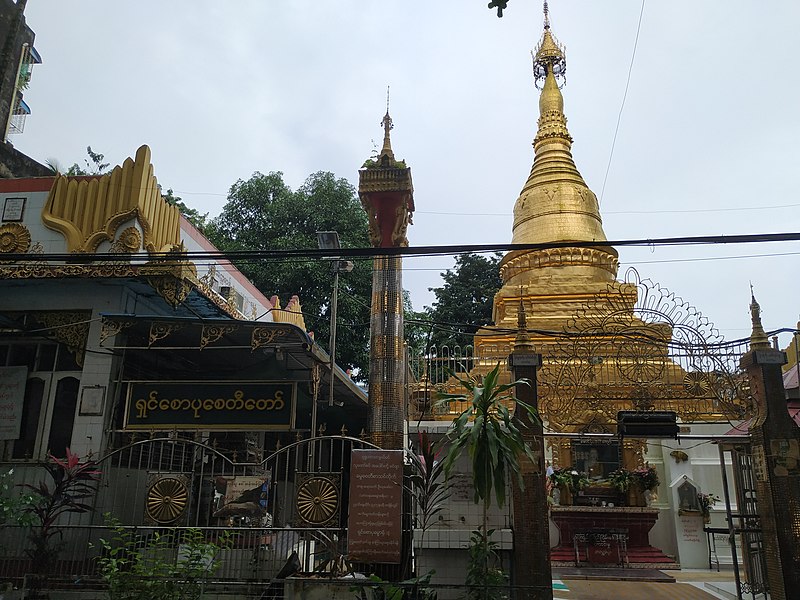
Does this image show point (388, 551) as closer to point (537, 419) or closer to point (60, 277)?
point (537, 419)

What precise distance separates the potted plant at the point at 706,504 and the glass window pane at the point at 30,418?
A: 14121mm

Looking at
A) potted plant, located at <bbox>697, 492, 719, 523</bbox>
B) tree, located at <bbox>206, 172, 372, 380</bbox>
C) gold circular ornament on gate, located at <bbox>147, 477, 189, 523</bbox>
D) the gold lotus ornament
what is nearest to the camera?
the gold lotus ornament

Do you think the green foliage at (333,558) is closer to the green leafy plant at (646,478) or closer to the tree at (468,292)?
the green leafy plant at (646,478)

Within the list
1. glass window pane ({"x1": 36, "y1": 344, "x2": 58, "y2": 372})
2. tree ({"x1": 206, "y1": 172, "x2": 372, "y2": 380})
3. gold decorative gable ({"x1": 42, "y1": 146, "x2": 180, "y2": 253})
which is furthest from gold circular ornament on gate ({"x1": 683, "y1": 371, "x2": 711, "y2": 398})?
tree ({"x1": 206, "y1": 172, "x2": 372, "y2": 380})

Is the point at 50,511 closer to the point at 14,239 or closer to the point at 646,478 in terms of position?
the point at 14,239

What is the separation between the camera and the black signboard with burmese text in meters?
9.97

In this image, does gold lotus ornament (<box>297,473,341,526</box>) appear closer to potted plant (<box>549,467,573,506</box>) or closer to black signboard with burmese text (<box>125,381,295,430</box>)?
black signboard with burmese text (<box>125,381,295,430</box>)

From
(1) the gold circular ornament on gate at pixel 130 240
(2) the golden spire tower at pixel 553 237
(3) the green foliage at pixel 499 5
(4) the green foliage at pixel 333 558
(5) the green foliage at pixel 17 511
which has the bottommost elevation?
(4) the green foliage at pixel 333 558

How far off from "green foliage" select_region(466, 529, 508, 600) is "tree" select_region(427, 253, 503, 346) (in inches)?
969

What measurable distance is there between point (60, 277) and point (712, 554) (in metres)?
15.0

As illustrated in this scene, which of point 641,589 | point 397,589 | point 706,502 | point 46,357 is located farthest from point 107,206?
point 706,502

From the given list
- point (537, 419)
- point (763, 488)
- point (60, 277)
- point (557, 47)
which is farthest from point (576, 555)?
point (557, 47)

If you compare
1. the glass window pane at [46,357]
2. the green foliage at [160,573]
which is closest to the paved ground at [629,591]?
the green foliage at [160,573]

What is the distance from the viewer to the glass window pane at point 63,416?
11.5 metres
